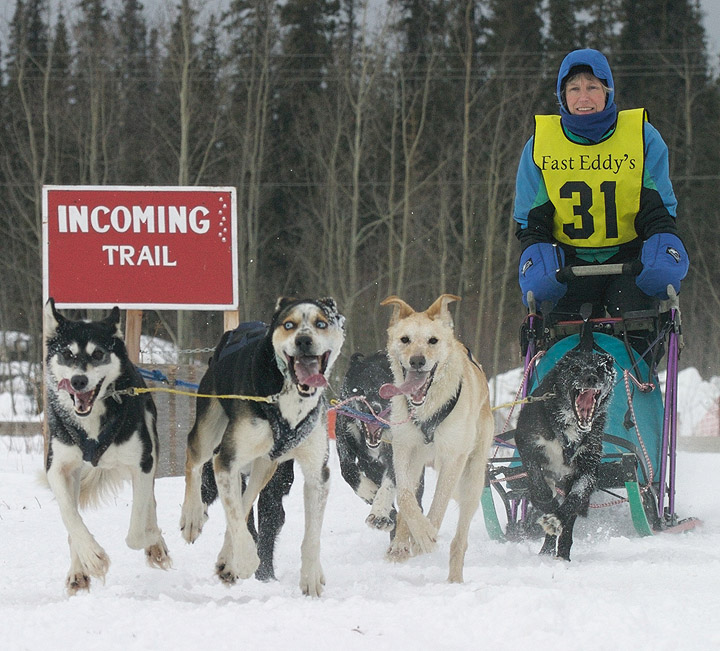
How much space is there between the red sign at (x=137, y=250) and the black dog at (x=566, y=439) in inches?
112

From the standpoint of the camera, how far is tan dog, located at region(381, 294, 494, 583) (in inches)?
147

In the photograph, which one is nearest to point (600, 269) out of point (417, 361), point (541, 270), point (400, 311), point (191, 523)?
point (541, 270)

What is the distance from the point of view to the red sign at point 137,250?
21.8 feet

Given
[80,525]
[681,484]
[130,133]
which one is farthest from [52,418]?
[130,133]

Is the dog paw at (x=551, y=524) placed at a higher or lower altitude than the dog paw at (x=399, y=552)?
higher

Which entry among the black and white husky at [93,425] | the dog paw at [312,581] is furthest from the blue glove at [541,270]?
the black and white husky at [93,425]

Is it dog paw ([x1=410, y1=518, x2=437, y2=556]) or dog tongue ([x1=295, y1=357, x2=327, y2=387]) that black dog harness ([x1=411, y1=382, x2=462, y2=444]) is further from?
dog tongue ([x1=295, y1=357, x2=327, y2=387])

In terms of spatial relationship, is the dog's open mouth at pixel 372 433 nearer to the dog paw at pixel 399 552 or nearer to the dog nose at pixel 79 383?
the dog paw at pixel 399 552

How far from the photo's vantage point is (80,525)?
3.37 meters

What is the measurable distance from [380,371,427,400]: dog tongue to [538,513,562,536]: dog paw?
0.83m

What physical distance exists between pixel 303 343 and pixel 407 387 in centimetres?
58

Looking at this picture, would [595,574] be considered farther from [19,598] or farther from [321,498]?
[19,598]

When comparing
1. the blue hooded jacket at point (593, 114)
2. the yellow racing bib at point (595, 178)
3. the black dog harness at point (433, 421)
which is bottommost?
the black dog harness at point (433, 421)

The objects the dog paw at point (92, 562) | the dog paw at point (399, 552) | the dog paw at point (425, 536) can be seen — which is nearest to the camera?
the dog paw at point (92, 562)
